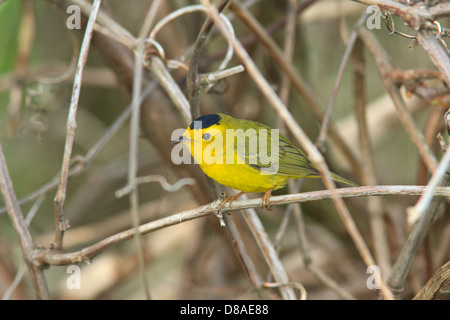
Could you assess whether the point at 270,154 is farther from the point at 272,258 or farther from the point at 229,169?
the point at 272,258

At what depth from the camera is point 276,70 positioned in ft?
11.5

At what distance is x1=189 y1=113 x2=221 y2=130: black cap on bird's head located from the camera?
204 centimetres

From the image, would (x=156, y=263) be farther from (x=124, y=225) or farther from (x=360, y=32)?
(x=360, y=32)

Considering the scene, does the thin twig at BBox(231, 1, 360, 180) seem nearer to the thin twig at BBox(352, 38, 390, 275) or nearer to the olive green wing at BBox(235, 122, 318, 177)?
the thin twig at BBox(352, 38, 390, 275)

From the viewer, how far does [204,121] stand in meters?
2.13

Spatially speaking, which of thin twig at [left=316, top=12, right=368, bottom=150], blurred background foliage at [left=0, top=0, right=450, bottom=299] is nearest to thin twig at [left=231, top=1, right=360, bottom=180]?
thin twig at [left=316, top=12, right=368, bottom=150]

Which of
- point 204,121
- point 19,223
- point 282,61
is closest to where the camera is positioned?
point 19,223

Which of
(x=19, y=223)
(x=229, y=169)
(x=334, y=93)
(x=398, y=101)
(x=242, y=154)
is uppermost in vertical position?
(x=334, y=93)

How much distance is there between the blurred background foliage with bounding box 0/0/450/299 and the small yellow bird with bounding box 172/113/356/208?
69cm

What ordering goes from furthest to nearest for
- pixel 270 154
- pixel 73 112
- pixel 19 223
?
pixel 270 154
pixel 19 223
pixel 73 112

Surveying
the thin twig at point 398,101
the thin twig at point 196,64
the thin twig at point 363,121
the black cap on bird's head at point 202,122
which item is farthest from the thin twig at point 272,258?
the thin twig at point 363,121

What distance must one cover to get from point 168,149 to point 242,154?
80 cm

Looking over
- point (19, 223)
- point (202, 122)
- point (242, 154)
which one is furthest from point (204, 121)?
point (19, 223)
